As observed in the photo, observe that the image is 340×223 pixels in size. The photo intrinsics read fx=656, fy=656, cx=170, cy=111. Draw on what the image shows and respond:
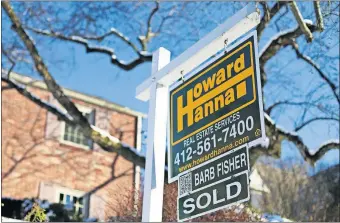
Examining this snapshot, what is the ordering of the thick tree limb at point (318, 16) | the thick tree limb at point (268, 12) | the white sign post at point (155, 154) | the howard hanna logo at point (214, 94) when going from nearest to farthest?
the howard hanna logo at point (214, 94) < the white sign post at point (155, 154) < the thick tree limb at point (318, 16) < the thick tree limb at point (268, 12)

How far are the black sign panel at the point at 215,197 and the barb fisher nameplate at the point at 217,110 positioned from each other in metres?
0.20

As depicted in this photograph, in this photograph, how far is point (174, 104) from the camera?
15.7ft


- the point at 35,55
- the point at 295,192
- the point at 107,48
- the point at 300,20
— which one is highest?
the point at 107,48

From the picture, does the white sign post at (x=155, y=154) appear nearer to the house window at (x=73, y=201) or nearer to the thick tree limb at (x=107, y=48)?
the thick tree limb at (x=107, y=48)

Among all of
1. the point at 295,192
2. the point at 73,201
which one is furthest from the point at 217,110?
the point at 295,192

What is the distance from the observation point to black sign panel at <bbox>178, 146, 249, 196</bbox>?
13.2ft

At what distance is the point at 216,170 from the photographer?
4172mm

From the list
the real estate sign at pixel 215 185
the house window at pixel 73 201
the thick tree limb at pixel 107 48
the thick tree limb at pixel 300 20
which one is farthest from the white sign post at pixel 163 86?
the house window at pixel 73 201

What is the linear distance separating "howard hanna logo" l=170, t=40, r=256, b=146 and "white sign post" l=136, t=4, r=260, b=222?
0.51ft

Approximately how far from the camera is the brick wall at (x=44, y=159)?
17844mm

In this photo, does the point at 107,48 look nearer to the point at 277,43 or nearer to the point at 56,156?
the point at 277,43

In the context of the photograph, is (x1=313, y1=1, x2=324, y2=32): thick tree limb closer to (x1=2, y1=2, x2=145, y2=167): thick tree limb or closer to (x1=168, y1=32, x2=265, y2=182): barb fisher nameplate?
(x1=168, y1=32, x2=265, y2=182): barb fisher nameplate

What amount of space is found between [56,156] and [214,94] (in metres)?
14.8

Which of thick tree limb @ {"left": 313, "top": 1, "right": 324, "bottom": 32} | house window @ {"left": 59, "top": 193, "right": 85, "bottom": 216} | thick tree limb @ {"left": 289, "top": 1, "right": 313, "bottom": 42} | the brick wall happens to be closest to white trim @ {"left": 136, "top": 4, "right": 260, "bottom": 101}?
thick tree limb @ {"left": 313, "top": 1, "right": 324, "bottom": 32}
